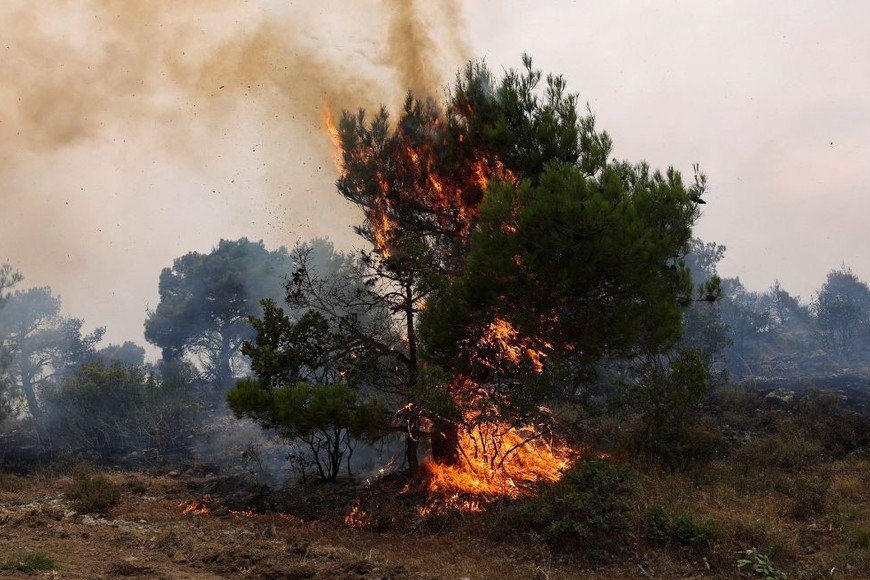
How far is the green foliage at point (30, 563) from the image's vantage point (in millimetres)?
A: 6469

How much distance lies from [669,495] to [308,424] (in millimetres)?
6657

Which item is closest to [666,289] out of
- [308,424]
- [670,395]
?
[670,395]

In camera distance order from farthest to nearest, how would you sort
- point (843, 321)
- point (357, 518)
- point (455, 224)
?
point (843, 321), point (455, 224), point (357, 518)

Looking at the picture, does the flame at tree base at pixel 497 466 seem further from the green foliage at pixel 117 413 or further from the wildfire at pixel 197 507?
Answer: the green foliage at pixel 117 413

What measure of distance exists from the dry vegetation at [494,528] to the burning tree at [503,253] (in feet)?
5.55

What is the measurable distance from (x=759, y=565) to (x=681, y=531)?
1.07 m

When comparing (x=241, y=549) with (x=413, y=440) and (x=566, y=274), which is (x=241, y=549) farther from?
(x=566, y=274)

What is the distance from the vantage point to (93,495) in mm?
12156

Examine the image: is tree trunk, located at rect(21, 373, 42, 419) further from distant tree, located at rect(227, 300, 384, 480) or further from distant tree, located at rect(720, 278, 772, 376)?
distant tree, located at rect(720, 278, 772, 376)

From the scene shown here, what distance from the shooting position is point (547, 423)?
11.2 m

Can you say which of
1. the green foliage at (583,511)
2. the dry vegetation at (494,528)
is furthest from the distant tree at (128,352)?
the green foliage at (583,511)

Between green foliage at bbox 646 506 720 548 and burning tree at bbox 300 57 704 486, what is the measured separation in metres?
2.54

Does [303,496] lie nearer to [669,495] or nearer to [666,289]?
[669,495]

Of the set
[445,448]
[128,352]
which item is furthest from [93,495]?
[128,352]
